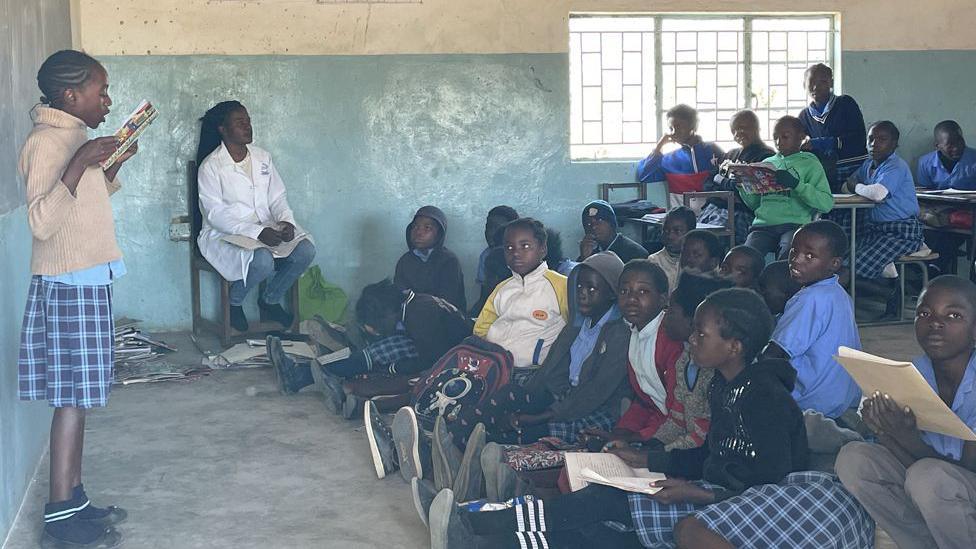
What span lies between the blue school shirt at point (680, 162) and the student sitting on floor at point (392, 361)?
253 cm

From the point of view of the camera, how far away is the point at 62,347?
3451 millimetres

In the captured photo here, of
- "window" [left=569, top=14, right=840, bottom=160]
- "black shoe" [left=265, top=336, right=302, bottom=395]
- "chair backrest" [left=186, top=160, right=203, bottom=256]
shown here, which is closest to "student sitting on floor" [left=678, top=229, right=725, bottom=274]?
"black shoe" [left=265, top=336, right=302, bottom=395]

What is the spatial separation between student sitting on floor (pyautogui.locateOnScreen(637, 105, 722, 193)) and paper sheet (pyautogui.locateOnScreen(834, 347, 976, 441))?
457cm

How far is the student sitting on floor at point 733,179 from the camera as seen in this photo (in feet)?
22.7

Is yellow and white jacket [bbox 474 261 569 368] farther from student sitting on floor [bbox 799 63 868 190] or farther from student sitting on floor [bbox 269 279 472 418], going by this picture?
student sitting on floor [bbox 799 63 868 190]

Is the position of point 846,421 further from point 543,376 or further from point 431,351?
point 431,351

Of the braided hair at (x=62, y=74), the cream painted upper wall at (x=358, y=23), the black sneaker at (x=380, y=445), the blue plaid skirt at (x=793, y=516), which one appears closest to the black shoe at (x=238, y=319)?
the cream painted upper wall at (x=358, y=23)

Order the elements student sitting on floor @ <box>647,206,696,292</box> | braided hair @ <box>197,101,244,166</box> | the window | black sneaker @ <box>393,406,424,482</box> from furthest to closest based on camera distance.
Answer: the window < braided hair @ <box>197,101,244,166</box> < student sitting on floor @ <box>647,206,696,292</box> < black sneaker @ <box>393,406,424,482</box>

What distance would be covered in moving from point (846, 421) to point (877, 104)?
487 centimetres

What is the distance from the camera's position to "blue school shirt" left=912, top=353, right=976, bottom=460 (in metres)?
2.87

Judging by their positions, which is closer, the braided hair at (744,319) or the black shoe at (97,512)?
the braided hair at (744,319)

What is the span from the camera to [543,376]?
4355mm

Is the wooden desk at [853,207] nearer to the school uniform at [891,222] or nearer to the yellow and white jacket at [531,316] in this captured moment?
the school uniform at [891,222]

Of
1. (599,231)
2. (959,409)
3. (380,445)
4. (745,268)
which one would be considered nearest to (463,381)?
(380,445)
